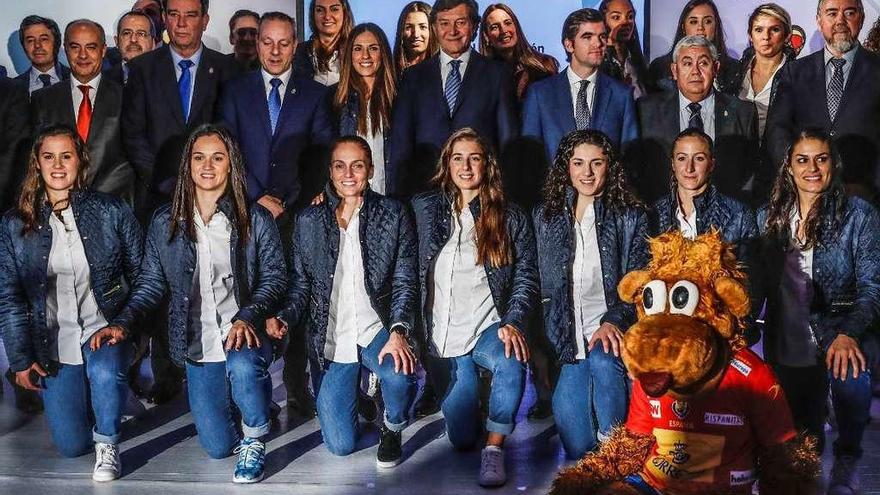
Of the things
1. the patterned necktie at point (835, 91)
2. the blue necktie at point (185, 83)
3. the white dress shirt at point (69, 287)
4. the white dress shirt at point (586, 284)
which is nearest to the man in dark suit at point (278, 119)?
the blue necktie at point (185, 83)

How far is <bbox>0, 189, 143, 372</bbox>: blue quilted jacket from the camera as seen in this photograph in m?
4.40

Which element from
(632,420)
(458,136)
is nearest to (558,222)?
(458,136)

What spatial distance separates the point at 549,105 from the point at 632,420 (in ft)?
7.74

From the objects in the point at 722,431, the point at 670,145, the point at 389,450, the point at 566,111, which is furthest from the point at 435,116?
the point at 722,431

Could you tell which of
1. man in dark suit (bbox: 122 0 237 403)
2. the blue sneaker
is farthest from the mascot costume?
man in dark suit (bbox: 122 0 237 403)

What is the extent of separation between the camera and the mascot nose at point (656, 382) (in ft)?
8.97

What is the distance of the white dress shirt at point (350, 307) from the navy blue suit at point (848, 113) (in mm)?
1917

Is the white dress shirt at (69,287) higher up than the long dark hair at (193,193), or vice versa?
the long dark hair at (193,193)

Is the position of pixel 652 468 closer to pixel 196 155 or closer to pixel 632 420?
pixel 632 420

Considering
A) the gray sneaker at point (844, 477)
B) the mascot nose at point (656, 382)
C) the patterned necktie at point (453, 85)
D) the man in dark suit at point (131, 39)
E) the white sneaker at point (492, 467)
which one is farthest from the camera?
the man in dark suit at point (131, 39)

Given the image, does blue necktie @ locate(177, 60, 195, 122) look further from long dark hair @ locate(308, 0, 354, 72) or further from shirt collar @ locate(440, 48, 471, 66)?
shirt collar @ locate(440, 48, 471, 66)

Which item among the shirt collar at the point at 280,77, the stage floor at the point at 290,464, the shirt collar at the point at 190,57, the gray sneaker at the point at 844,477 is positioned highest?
the shirt collar at the point at 190,57

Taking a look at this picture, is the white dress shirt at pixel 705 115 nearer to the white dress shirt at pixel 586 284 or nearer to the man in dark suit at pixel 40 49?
the white dress shirt at pixel 586 284

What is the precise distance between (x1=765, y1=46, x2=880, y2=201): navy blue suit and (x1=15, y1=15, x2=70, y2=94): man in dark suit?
3.57 m
